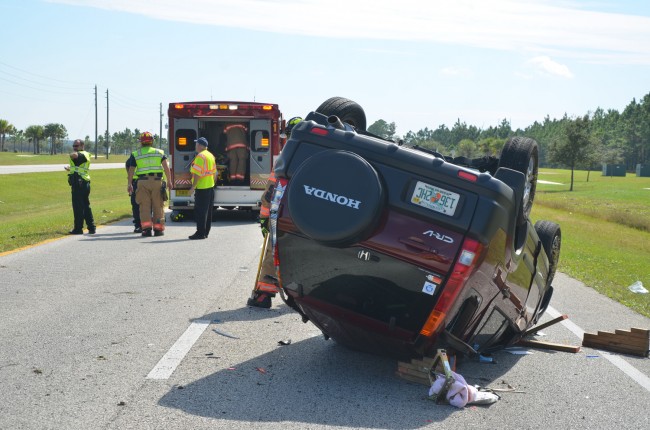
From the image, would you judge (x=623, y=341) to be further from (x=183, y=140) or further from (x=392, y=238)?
(x=183, y=140)

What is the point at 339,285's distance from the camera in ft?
19.9

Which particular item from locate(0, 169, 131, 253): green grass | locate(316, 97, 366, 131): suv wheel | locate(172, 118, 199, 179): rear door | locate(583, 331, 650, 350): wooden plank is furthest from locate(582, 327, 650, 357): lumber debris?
locate(172, 118, 199, 179): rear door

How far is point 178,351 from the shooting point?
7.07 metres

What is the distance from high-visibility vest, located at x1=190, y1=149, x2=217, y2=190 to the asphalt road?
6170mm

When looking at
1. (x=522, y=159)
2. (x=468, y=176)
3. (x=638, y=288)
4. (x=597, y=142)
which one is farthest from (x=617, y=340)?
(x=597, y=142)

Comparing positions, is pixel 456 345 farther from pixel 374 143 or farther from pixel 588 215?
pixel 588 215

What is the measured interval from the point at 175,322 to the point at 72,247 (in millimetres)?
7232

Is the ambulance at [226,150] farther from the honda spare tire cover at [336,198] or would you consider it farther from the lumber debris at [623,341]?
the honda spare tire cover at [336,198]

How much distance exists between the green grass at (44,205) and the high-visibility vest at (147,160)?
209cm

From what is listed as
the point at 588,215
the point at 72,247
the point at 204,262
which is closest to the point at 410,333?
the point at 204,262

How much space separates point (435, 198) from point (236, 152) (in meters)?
17.4

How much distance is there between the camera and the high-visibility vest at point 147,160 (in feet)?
57.2

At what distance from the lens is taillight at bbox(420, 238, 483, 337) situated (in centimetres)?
554

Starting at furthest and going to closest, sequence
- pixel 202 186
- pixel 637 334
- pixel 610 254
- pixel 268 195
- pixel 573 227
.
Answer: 1. pixel 573 227
2. pixel 610 254
3. pixel 202 186
4. pixel 268 195
5. pixel 637 334
